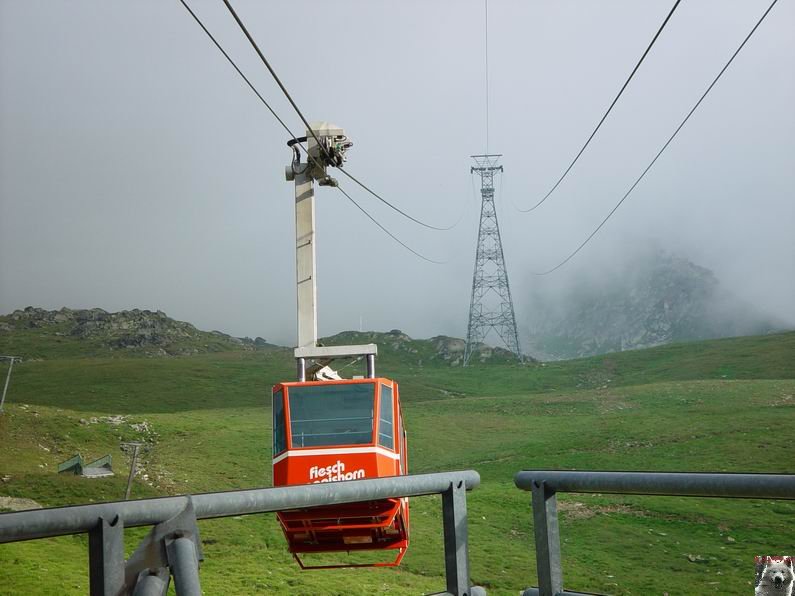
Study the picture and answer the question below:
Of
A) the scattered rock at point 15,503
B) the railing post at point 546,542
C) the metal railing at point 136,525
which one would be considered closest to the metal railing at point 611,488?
the railing post at point 546,542

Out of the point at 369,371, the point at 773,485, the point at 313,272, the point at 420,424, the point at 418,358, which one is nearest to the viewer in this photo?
the point at 773,485

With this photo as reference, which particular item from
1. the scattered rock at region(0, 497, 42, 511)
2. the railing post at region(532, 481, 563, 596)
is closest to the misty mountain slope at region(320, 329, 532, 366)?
the scattered rock at region(0, 497, 42, 511)

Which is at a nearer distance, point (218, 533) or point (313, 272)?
point (313, 272)

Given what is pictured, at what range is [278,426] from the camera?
16.1 m

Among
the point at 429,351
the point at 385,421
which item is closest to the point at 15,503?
the point at 385,421

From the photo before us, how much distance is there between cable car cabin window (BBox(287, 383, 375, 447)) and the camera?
15664 millimetres

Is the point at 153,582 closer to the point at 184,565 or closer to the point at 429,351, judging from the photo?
the point at 184,565

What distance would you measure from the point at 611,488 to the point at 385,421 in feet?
40.2

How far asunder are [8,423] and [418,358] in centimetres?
10065

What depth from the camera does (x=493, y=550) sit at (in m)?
Result: 29.0

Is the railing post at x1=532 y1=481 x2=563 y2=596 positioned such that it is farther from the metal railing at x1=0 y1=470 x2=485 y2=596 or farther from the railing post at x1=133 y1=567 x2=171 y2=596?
the railing post at x1=133 y1=567 x2=171 y2=596

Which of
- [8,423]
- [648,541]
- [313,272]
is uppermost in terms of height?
[313,272]

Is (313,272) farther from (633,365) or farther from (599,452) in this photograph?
(633,365)

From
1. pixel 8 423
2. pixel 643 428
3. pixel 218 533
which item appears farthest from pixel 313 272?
pixel 643 428
